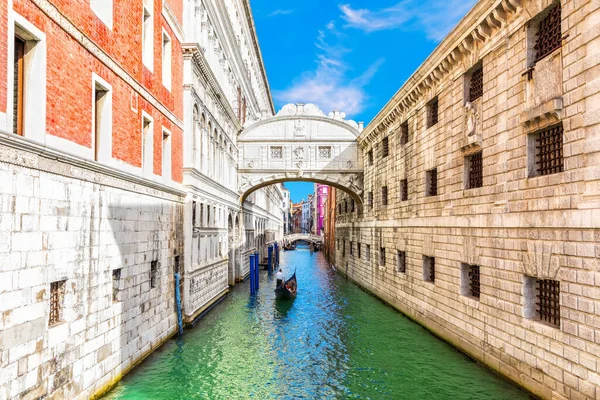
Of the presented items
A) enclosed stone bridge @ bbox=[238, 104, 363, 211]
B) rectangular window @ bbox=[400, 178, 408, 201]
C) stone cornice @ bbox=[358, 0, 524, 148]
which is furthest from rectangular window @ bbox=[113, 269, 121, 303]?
enclosed stone bridge @ bbox=[238, 104, 363, 211]

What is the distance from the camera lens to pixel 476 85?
11.3m

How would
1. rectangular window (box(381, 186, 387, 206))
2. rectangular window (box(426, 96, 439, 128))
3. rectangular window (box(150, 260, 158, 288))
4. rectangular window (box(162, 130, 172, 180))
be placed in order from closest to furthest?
1. rectangular window (box(150, 260, 158, 288))
2. rectangular window (box(162, 130, 172, 180))
3. rectangular window (box(426, 96, 439, 128))
4. rectangular window (box(381, 186, 387, 206))

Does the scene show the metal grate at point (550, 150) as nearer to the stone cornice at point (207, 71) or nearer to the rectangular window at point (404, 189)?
the rectangular window at point (404, 189)

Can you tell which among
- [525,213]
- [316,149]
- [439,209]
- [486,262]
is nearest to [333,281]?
[316,149]

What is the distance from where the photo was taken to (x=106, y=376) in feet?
27.2

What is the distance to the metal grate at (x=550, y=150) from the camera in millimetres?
7848

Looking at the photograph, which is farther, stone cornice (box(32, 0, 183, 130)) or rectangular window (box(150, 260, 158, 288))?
rectangular window (box(150, 260, 158, 288))

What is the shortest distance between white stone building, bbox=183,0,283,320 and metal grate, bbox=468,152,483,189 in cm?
835

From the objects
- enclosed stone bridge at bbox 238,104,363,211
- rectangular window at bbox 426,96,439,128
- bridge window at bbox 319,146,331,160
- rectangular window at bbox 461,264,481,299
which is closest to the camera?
rectangular window at bbox 461,264,481,299

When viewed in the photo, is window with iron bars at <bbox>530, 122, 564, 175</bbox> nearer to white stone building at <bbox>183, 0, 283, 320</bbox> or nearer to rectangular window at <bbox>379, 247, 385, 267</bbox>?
white stone building at <bbox>183, 0, 283, 320</bbox>

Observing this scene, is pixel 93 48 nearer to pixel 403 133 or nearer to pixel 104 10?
pixel 104 10

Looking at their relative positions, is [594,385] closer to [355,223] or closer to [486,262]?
[486,262]

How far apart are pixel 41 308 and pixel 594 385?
7996 millimetres

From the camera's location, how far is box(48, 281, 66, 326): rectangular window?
21.9 feet
